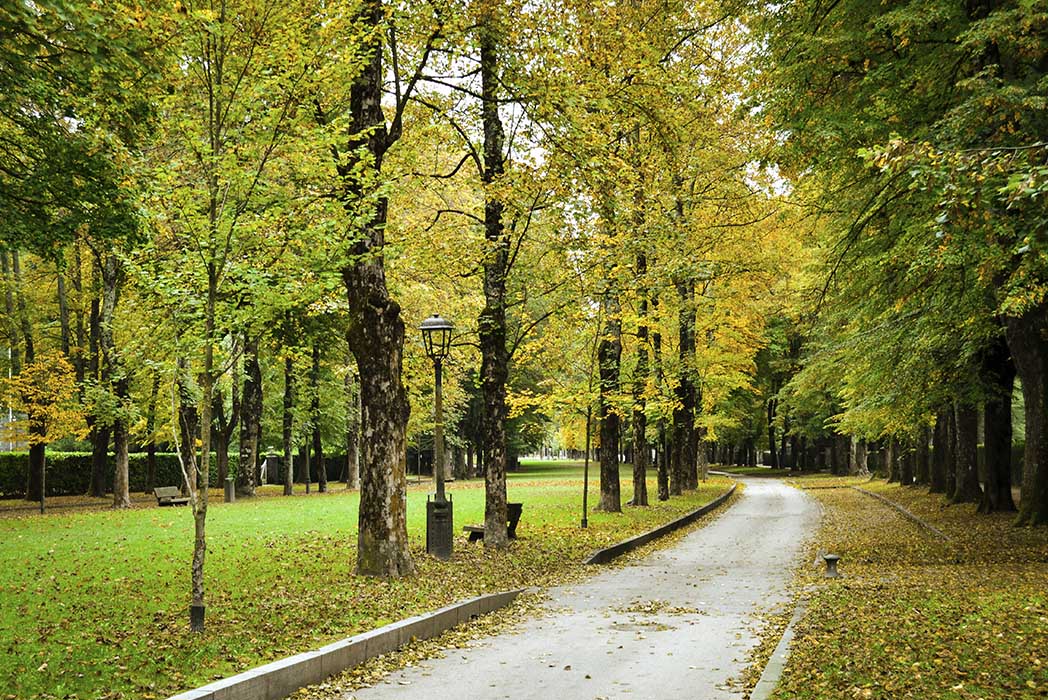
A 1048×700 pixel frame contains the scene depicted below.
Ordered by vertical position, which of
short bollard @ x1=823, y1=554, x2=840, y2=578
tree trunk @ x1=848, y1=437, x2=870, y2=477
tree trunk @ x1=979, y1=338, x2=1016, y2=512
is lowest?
tree trunk @ x1=848, y1=437, x2=870, y2=477

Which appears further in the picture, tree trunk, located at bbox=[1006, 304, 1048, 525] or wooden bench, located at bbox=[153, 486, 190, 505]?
wooden bench, located at bbox=[153, 486, 190, 505]

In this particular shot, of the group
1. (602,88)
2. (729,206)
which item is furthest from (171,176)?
(729,206)

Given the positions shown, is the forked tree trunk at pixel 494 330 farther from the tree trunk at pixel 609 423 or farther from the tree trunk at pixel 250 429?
the tree trunk at pixel 250 429

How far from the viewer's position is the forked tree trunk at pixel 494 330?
15328mm

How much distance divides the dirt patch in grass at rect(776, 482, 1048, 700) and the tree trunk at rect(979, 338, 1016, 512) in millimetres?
4246

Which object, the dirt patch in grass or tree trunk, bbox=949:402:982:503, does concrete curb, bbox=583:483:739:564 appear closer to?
the dirt patch in grass

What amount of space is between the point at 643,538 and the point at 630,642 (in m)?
9.88

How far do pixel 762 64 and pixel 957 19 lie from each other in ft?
10.1

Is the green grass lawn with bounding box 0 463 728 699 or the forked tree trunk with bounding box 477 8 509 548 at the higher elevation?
the forked tree trunk with bounding box 477 8 509 548

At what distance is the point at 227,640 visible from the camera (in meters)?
7.85

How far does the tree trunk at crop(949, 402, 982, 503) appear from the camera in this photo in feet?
77.0

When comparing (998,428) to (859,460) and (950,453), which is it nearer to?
(950,453)

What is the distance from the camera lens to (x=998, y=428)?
21500 mm

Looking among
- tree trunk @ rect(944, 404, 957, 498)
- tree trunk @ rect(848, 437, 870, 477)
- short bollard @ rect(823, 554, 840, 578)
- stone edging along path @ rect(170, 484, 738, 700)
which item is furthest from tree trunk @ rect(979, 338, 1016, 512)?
tree trunk @ rect(848, 437, 870, 477)
